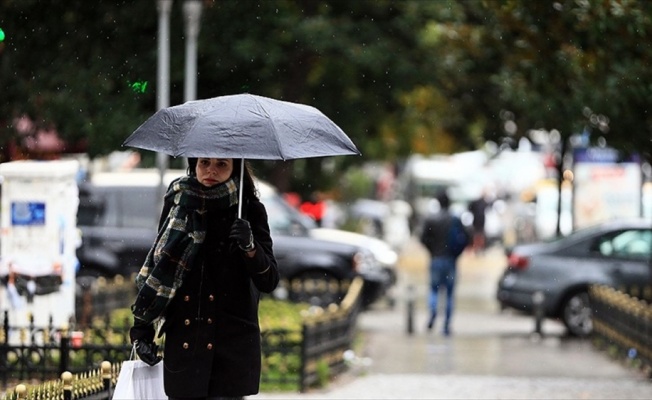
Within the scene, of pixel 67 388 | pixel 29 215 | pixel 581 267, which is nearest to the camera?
pixel 67 388

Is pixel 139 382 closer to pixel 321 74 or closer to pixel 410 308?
pixel 410 308

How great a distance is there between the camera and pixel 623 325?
14578 mm

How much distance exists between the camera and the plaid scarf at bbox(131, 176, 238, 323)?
5.67 metres

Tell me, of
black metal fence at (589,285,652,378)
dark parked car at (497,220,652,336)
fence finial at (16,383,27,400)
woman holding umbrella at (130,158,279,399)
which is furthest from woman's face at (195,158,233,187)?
dark parked car at (497,220,652,336)

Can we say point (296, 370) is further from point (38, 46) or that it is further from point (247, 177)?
point (38, 46)

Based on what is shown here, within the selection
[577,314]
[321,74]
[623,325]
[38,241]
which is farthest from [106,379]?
[321,74]

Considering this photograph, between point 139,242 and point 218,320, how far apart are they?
46.9 ft

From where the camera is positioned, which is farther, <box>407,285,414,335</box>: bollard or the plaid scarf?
<box>407,285,414,335</box>: bollard

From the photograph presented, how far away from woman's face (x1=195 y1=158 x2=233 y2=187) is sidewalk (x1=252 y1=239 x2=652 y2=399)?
5.75m

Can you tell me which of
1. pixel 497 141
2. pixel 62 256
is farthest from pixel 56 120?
pixel 62 256

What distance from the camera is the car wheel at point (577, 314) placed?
17.8 m

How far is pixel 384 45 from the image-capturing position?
23.4 m

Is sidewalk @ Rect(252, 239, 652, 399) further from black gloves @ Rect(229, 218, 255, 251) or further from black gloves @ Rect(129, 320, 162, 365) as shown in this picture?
black gloves @ Rect(229, 218, 255, 251)

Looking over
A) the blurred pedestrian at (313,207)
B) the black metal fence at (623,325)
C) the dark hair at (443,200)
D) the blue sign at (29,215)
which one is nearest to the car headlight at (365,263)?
the dark hair at (443,200)
